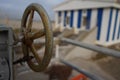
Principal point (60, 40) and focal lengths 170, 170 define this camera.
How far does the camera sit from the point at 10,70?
84 cm

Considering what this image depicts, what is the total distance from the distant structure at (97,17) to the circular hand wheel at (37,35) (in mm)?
6733

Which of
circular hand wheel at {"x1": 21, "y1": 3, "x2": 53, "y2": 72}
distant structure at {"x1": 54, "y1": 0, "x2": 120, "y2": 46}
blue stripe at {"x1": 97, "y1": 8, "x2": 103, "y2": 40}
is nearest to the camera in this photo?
circular hand wheel at {"x1": 21, "y1": 3, "x2": 53, "y2": 72}

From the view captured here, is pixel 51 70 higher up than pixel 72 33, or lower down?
higher up

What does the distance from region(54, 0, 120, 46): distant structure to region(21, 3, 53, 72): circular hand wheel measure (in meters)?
6.73

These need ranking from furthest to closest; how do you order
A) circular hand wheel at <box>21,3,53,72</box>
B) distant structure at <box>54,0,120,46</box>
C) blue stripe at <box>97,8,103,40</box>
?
blue stripe at <box>97,8,103,40</box> → distant structure at <box>54,0,120,46</box> → circular hand wheel at <box>21,3,53,72</box>

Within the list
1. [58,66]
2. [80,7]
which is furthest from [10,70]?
[80,7]

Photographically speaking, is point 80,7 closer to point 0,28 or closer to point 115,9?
point 115,9

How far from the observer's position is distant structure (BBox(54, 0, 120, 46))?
747 cm

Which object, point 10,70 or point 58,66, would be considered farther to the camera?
point 58,66

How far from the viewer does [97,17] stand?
784cm

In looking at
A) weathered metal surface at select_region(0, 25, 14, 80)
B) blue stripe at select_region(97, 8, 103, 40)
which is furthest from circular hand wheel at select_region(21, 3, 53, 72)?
blue stripe at select_region(97, 8, 103, 40)

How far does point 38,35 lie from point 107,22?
7121mm

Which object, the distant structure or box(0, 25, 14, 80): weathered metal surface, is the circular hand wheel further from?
the distant structure

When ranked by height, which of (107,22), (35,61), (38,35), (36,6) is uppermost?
(36,6)
